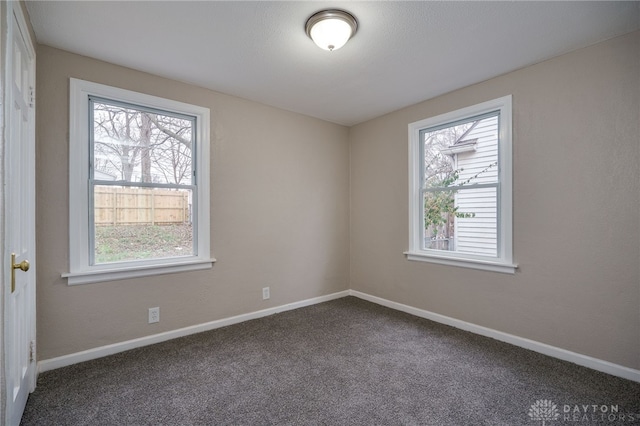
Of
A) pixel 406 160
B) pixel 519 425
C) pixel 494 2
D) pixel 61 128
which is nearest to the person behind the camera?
pixel 519 425

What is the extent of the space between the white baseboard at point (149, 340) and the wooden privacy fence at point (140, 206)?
1.03 meters

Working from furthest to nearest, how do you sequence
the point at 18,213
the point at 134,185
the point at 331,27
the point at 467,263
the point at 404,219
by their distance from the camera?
the point at 404,219, the point at 467,263, the point at 134,185, the point at 331,27, the point at 18,213

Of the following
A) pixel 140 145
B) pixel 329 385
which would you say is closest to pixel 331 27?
pixel 140 145

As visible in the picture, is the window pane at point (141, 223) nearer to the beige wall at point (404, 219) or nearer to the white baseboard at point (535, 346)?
the beige wall at point (404, 219)

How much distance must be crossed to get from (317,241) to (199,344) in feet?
6.05

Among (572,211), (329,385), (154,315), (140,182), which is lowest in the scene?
(329,385)

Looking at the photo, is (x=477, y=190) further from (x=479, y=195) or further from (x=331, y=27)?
(x=331, y=27)

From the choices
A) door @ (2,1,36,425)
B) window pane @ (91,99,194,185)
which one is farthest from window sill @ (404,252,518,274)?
door @ (2,1,36,425)

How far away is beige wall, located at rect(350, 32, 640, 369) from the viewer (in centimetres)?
216

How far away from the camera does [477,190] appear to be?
307 centimetres

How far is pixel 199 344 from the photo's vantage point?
274 cm

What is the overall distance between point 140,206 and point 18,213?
1011 millimetres

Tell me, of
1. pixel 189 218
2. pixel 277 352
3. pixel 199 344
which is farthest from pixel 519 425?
pixel 189 218

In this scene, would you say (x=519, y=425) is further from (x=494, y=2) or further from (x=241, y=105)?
(x=241, y=105)
